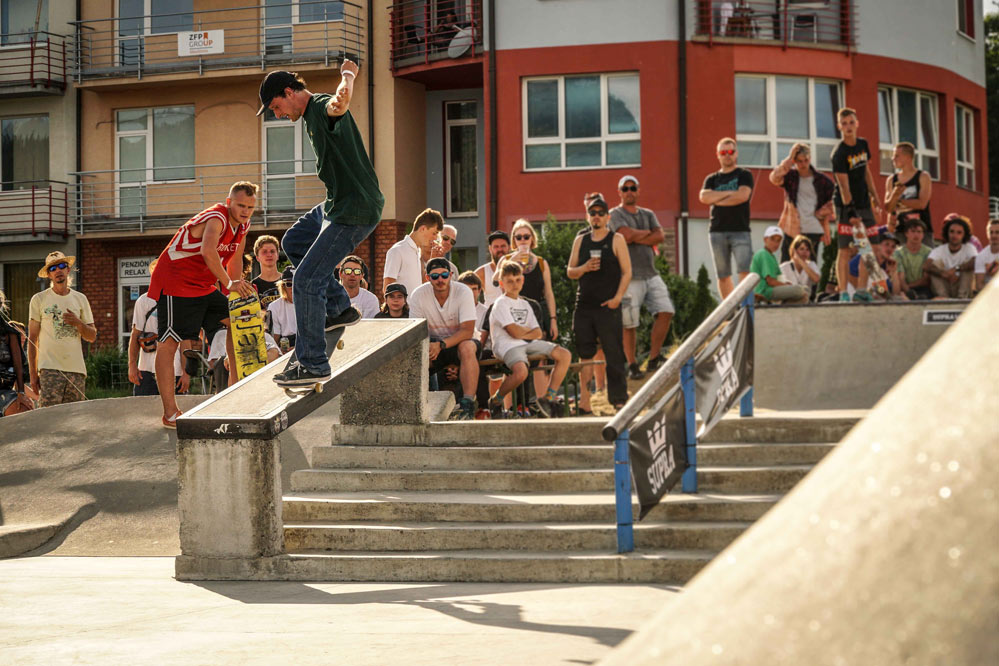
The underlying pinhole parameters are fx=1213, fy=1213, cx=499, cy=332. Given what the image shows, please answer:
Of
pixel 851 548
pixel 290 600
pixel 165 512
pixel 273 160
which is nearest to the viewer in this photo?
pixel 851 548

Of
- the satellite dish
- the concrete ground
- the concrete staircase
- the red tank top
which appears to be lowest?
the concrete ground

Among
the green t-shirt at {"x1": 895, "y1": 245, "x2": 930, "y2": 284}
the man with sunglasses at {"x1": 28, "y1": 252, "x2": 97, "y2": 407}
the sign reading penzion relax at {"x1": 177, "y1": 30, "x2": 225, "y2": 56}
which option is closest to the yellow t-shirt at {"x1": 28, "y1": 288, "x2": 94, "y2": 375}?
the man with sunglasses at {"x1": 28, "y1": 252, "x2": 97, "y2": 407}

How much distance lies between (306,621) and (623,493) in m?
1.97

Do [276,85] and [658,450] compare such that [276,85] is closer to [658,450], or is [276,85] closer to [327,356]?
[327,356]

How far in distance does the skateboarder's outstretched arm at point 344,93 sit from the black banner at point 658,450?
2427mm

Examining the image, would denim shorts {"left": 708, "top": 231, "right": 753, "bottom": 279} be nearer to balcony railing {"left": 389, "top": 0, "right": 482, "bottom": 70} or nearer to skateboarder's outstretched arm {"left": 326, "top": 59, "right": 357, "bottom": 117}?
skateboarder's outstretched arm {"left": 326, "top": 59, "right": 357, "bottom": 117}

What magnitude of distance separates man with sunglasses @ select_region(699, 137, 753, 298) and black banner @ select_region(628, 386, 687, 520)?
15.9ft

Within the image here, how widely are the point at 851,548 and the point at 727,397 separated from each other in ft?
24.9

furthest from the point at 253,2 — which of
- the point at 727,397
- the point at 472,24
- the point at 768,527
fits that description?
the point at 768,527

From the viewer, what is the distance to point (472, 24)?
1053 inches

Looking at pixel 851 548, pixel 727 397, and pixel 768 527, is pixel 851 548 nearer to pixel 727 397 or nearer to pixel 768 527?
pixel 768 527

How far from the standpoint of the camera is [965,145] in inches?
1171

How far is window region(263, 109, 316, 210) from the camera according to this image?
93.2 feet

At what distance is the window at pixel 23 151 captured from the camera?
3038 centimetres
